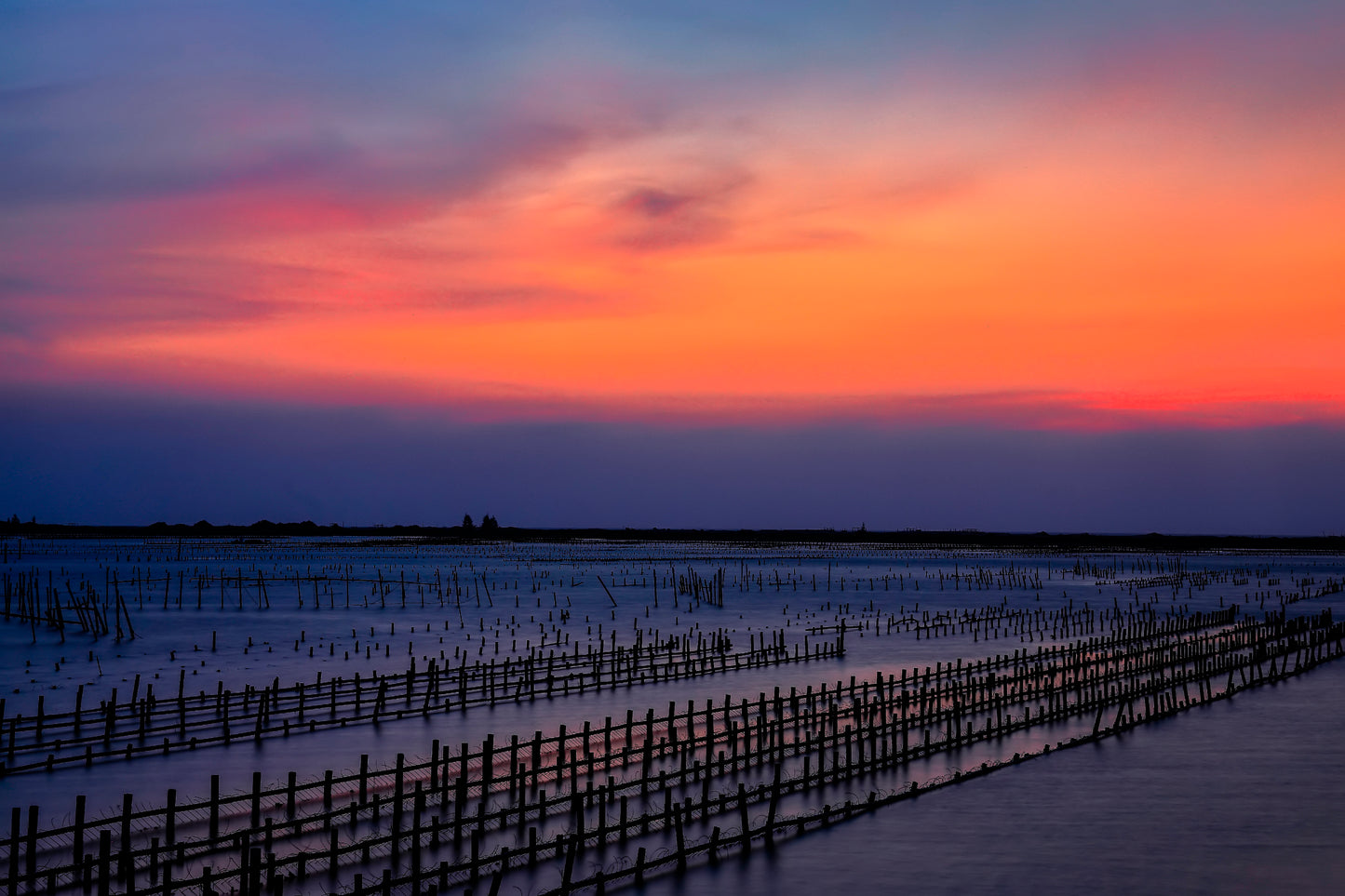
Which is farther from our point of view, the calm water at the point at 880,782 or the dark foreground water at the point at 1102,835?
the calm water at the point at 880,782

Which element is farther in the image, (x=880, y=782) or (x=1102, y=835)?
(x=880, y=782)

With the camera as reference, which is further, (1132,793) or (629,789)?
(1132,793)

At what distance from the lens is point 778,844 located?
22.4 metres

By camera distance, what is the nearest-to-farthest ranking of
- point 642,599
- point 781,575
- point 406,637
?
point 406,637 < point 642,599 < point 781,575

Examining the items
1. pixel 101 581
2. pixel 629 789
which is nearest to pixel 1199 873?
pixel 629 789

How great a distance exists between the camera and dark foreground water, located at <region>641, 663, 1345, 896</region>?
2086 cm

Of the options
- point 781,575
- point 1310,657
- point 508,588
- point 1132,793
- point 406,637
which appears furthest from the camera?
point 781,575

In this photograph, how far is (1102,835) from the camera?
78.1ft

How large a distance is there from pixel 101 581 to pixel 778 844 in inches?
3939

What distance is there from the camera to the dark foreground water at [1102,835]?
20.9m

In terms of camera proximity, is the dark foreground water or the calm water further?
A: the calm water

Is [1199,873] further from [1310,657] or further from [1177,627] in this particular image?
[1177,627]

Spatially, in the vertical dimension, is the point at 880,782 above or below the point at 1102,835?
above

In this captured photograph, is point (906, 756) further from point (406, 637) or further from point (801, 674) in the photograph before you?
point (406, 637)
